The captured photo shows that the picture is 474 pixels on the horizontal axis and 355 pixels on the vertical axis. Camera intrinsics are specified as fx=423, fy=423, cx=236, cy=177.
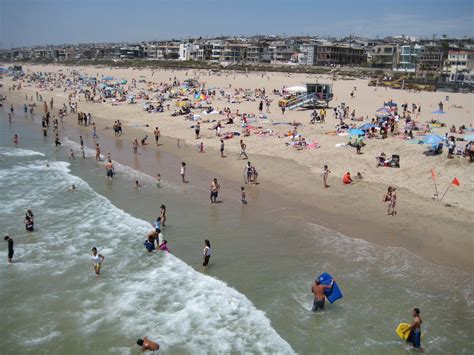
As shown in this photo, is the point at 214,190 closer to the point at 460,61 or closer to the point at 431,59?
the point at 460,61

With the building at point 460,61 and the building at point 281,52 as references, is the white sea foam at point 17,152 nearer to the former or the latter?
the building at point 460,61

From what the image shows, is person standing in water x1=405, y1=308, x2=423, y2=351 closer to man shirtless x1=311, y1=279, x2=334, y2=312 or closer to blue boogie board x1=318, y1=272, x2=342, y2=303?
blue boogie board x1=318, y1=272, x2=342, y2=303

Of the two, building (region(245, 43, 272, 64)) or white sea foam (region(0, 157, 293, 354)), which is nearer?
white sea foam (region(0, 157, 293, 354))

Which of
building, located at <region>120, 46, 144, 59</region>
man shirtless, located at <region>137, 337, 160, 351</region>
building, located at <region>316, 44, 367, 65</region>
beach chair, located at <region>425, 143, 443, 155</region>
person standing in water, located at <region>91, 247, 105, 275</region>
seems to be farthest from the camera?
building, located at <region>120, 46, 144, 59</region>

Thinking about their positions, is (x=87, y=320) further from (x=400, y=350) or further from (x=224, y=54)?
(x=224, y=54)

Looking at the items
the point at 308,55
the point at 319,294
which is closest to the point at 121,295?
the point at 319,294

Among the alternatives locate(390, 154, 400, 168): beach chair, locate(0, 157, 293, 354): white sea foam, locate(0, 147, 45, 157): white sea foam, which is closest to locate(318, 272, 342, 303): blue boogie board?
locate(0, 157, 293, 354): white sea foam
